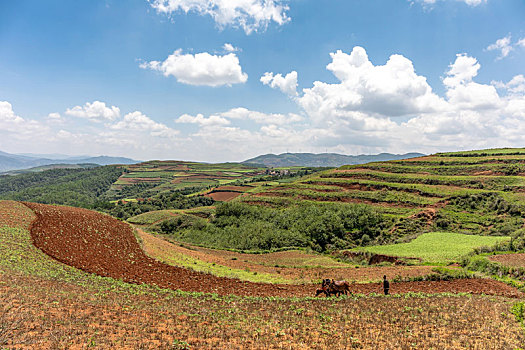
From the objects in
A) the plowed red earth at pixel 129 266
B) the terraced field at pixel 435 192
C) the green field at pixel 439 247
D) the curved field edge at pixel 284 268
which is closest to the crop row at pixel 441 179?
the terraced field at pixel 435 192

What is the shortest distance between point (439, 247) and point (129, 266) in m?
35.6

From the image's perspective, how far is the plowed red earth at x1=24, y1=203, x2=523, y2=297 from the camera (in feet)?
68.2

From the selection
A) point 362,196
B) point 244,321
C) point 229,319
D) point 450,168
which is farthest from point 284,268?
point 450,168

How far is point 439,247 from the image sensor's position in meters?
35.1

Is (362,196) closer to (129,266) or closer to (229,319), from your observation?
(129,266)

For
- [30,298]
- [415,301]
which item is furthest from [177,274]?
[415,301]

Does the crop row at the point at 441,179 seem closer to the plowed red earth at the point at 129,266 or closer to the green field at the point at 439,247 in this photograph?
the green field at the point at 439,247

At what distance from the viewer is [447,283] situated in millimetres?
21891

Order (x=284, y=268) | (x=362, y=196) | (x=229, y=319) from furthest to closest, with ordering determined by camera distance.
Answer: (x=362, y=196) → (x=284, y=268) → (x=229, y=319)

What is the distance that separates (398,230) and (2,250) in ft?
163

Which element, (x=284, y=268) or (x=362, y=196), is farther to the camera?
(x=362, y=196)

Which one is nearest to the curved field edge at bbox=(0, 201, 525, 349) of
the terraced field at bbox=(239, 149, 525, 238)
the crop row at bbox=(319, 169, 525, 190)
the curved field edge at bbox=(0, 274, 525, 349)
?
the curved field edge at bbox=(0, 274, 525, 349)

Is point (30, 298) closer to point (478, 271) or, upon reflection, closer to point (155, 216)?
point (478, 271)

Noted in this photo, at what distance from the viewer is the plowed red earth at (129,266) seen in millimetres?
20781
